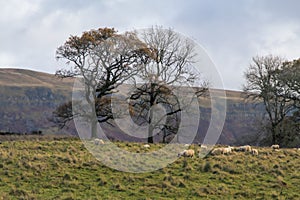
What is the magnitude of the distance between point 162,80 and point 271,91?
14371mm

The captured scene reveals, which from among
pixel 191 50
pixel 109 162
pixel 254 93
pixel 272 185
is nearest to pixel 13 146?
pixel 109 162

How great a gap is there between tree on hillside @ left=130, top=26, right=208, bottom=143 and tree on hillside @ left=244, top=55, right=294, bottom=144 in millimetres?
9746

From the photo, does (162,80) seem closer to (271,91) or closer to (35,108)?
(271,91)

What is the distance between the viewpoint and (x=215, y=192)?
16.8 metres

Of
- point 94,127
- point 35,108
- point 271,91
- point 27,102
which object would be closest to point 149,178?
point 94,127

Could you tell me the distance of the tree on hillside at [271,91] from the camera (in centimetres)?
4447

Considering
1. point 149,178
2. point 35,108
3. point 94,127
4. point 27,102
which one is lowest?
point 149,178

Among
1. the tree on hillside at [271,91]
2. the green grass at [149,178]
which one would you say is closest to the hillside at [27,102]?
the tree on hillside at [271,91]

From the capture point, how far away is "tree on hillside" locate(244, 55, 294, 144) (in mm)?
44469

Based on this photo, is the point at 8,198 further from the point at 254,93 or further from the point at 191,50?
the point at 254,93

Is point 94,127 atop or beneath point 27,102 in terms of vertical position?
beneath

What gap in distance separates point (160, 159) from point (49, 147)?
7418 mm

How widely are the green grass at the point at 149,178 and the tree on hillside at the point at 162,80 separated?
1383 centimetres

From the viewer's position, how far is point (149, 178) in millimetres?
18781
